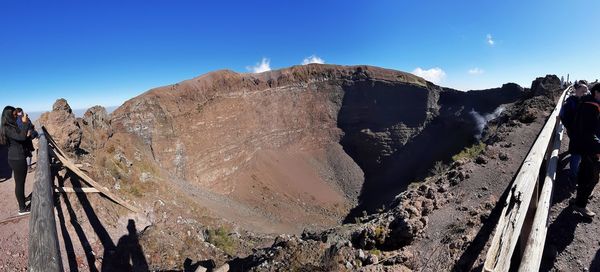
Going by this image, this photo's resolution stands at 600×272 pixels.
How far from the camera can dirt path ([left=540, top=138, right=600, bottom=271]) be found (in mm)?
3730

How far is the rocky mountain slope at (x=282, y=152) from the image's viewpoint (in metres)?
11.2

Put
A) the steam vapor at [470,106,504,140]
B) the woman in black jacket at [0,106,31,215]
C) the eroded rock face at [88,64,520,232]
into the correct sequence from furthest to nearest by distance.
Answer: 1. the steam vapor at [470,106,504,140]
2. the eroded rock face at [88,64,520,232]
3. the woman in black jacket at [0,106,31,215]

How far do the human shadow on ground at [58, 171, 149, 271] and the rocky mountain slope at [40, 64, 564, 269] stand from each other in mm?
407

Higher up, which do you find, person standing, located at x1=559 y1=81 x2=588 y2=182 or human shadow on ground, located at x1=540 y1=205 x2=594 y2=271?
person standing, located at x1=559 y1=81 x2=588 y2=182

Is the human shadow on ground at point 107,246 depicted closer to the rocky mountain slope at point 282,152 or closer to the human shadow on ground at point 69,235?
the human shadow on ground at point 69,235

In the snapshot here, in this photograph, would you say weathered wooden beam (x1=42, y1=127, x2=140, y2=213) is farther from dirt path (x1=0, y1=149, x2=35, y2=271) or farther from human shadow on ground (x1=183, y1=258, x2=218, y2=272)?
human shadow on ground (x1=183, y1=258, x2=218, y2=272)

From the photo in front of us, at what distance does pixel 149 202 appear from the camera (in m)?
13.8

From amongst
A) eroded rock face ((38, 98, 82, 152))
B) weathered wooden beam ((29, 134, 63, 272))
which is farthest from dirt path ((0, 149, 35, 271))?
eroded rock face ((38, 98, 82, 152))

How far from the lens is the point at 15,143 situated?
615 cm

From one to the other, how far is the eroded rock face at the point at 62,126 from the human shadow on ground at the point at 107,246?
256 cm

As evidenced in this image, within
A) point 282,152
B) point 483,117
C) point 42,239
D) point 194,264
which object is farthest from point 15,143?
point 483,117

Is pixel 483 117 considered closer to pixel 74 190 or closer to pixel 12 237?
pixel 74 190

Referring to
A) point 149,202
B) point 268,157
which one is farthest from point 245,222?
point 268,157

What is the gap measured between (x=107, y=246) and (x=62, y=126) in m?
5.59
